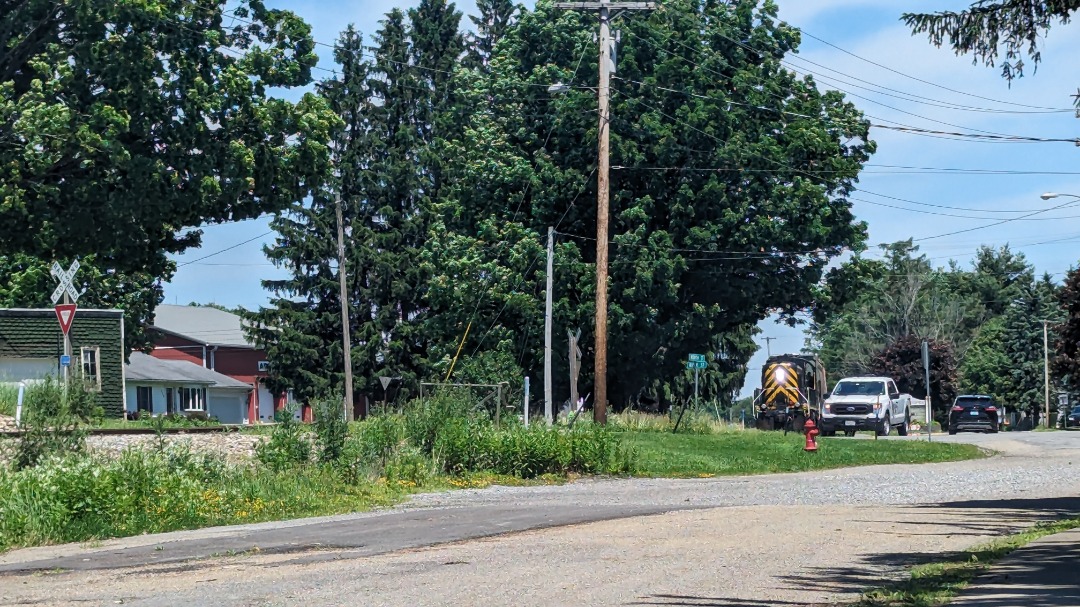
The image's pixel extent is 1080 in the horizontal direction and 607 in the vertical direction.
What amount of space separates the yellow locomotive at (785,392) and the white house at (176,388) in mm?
25897

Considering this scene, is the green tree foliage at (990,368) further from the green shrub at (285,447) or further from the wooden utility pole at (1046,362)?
the green shrub at (285,447)

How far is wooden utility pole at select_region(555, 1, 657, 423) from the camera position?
3312 centimetres

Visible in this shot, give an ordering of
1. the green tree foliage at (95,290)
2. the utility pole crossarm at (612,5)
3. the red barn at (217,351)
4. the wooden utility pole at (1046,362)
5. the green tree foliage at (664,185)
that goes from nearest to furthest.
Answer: the utility pole crossarm at (612,5) → the green tree foliage at (664,185) → the green tree foliage at (95,290) → the red barn at (217,351) → the wooden utility pole at (1046,362)

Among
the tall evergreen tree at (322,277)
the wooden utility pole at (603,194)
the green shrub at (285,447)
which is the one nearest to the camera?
the green shrub at (285,447)

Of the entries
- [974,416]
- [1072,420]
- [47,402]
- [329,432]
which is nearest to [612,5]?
[329,432]

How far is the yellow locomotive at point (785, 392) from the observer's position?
52938 millimetres

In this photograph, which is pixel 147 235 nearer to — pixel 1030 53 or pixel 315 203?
pixel 1030 53

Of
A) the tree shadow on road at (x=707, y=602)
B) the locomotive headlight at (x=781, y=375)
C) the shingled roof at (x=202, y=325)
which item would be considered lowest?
the tree shadow on road at (x=707, y=602)

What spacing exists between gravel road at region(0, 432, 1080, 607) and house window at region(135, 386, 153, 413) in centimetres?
5089

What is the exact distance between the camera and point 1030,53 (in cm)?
1098

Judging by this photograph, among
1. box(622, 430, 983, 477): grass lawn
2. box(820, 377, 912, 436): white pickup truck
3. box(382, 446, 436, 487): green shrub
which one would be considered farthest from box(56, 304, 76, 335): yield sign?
box(820, 377, 912, 436): white pickup truck

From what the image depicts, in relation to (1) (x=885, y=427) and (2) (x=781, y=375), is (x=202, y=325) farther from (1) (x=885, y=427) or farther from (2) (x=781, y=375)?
(1) (x=885, y=427)

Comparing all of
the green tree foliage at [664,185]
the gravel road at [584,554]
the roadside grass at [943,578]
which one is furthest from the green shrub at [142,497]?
the green tree foliage at [664,185]

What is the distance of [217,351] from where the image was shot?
9012cm
